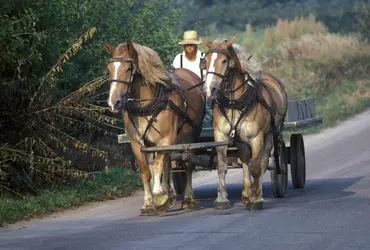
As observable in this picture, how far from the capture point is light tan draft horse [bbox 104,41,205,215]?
12.3m

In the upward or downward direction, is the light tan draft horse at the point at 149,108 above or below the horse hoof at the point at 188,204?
above

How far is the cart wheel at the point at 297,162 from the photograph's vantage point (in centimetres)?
1529

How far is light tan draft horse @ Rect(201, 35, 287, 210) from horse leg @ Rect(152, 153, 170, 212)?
2.24 ft

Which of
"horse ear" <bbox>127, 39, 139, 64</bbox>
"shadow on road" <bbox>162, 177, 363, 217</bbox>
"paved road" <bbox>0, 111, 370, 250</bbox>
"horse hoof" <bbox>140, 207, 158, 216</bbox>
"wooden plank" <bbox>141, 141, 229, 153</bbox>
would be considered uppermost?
"horse ear" <bbox>127, 39, 139, 64</bbox>

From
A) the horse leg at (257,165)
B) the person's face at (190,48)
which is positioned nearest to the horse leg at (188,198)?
the horse leg at (257,165)

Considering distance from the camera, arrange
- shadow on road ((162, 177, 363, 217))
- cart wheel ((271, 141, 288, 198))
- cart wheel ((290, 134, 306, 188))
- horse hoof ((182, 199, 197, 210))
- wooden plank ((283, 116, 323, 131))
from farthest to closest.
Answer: cart wheel ((290, 134, 306, 188)), wooden plank ((283, 116, 323, 131)), cart wheel ((271, 141, 288, 198)), shadow on road ((162, 177, 363, 217)), horse hoof ((182, 199, 197, 210))

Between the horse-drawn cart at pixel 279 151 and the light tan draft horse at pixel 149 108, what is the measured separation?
0.27 meters

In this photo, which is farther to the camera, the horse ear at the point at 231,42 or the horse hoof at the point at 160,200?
the horse ear at the point at 231,42

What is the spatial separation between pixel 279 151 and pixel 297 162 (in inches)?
43.3

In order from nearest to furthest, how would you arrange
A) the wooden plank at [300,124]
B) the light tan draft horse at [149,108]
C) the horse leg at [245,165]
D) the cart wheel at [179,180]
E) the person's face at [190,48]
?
the light tan draft horse at [149,108]
the horse leg at [245,165]
the person's face at [190,48]
the cart wheel at [179,180]
the wooden plank at [300,124]

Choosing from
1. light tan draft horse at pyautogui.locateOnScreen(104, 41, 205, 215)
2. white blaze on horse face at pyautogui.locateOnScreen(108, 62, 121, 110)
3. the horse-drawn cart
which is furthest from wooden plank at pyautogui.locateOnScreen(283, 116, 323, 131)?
white blaze on horse face at pyautogui.locateOnScreen(108, 62, 121, 110)

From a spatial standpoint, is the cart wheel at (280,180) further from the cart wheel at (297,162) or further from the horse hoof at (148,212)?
the horse hoof at (148,212)

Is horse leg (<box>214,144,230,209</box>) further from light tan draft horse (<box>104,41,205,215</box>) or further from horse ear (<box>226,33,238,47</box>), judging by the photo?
horse ear (<box>226,33,238,47</box>)

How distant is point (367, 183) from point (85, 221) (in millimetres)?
5010
